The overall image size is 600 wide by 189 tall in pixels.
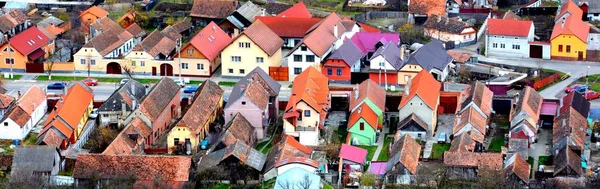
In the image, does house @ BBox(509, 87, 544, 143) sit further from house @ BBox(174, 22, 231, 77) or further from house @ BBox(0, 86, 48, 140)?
house @ BBox(0, 86, 48, 140)

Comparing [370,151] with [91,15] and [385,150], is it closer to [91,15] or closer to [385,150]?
[385,150]

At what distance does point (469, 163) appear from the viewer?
6519 cm

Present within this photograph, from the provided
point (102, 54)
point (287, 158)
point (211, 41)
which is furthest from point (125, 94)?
point (287, 158)

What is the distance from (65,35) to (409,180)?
36.5 metres

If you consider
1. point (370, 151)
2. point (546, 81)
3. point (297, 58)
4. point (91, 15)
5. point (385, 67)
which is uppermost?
point (91, 15)

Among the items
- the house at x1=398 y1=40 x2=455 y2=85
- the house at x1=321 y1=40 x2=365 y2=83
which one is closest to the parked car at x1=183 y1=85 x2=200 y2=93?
the house at x1=321 y1=40 x2=365 y2=83

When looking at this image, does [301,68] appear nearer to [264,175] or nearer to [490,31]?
[490,31]

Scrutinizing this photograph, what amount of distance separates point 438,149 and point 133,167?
53.3ft

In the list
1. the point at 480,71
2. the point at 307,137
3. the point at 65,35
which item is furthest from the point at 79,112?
the point at 480,71

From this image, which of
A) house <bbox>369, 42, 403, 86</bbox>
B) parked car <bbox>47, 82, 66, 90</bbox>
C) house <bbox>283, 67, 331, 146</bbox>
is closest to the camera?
house <bbox>283, 67, 331, 146</bbox>

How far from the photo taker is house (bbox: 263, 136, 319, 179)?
6400 centimetres

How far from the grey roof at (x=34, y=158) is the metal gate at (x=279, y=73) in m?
20.2

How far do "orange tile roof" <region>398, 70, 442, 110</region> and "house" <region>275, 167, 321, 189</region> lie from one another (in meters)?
10.6

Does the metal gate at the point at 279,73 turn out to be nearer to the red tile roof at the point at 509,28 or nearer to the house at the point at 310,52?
the house at the point at 310,52
